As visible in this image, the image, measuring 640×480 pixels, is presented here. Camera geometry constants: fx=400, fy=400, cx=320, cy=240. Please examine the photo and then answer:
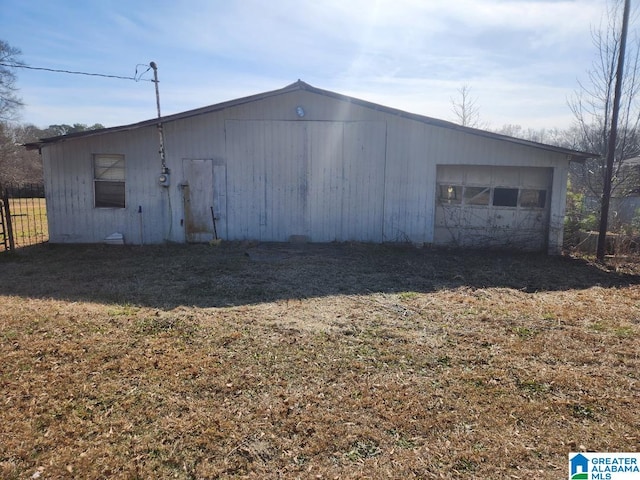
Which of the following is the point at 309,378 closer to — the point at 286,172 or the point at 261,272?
the point at 261,272

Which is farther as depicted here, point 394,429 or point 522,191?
point 522,191

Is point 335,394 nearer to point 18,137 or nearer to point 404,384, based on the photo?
point 404,384

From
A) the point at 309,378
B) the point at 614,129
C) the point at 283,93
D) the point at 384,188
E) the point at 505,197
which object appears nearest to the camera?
the point at 309,378

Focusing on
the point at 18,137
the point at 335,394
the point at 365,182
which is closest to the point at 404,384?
the point at 335,394

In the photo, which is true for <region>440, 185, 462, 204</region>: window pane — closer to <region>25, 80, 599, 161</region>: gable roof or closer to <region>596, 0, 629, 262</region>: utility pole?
<region>25, 80, 599, 161</region>: gable roof

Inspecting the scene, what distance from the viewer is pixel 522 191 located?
35.2 ft

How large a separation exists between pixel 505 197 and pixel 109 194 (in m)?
10.7

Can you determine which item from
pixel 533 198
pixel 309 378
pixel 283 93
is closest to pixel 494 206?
pixel 533 198

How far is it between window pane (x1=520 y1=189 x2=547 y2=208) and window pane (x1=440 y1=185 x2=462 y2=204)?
64.3 inches

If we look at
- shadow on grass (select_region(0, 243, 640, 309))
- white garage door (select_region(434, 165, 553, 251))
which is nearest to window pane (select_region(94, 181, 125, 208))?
shadow on grass (select_region(0, 243, 640, 309))

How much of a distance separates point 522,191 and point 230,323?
899 centimetres

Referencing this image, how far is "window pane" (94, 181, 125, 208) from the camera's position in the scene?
10.7 metres

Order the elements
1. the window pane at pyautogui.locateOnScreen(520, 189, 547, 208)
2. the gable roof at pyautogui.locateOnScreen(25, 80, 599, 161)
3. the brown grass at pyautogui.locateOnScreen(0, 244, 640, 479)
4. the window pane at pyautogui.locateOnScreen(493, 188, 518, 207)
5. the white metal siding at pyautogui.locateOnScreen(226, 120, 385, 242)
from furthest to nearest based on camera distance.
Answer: the window pane at pyautogui.locateOnScreen(493, 188, 518, 207), the window pane at pyautogui.locateOnScreen(520, 189, 547, 208), the white metal siding at pyautogui.locateOnScreen(226, 120, 385, 242), the gable roof at pyautogui.locateOnScreen(25, 80, 599, 161), the brown grass at pyautogui.locateOnScreen(0, 244, 640, 479)

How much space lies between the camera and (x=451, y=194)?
10.9 m
